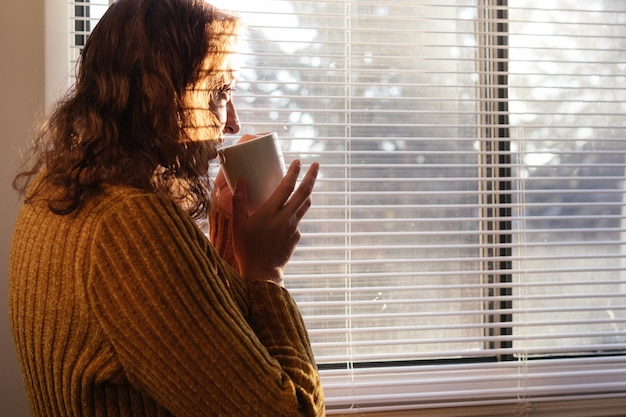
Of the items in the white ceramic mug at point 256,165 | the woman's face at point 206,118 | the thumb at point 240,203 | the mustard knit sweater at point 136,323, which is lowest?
the mustard knit sweater at point 136,323

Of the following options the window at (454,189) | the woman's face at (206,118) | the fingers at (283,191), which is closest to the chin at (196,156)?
the woman's face at (206,118)

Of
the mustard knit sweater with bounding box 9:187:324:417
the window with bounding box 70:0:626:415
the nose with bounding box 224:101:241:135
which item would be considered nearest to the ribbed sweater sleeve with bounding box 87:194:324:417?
the mustard knit sweater with bounding box 9:187:324:417

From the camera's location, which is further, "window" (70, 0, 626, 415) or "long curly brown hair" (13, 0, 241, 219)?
"window" (70, 0, 626, 415)

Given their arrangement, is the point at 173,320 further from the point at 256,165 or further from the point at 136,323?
the point at 256,165

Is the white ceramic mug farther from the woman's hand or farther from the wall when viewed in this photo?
the wall

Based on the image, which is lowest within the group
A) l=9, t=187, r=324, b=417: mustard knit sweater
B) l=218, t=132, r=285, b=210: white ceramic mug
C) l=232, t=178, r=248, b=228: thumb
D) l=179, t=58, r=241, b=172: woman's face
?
l=9, t=187, r=324, b=417: mustard knit sweater

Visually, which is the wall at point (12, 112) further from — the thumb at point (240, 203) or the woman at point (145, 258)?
the thumb at point (240, 203)

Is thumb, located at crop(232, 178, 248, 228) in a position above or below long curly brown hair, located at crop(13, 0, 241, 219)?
below

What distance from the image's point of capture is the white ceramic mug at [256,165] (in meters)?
0.93

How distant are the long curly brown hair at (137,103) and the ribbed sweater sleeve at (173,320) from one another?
8cm

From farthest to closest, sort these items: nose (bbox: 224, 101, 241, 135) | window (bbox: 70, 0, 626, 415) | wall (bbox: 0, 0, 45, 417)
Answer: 1. window (bbox: 70, 0, 626, 415)
2. wall (bbox: 0, 0, 45, 417)
3. nose (bbox: 224, 101, 241, 135)

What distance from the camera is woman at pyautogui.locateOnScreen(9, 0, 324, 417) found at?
0.72 m

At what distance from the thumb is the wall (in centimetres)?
56

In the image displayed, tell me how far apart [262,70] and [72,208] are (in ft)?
2.45
